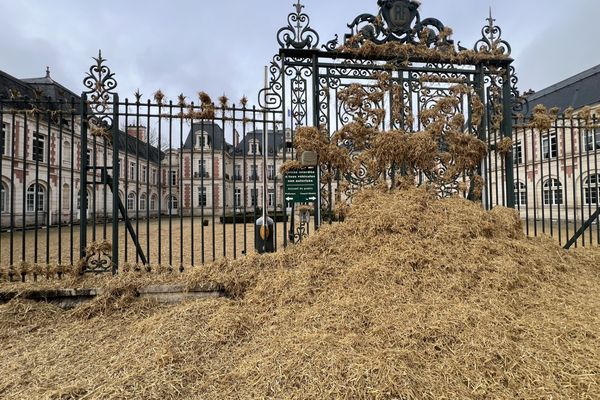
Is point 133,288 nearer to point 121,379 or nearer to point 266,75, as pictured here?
point 121,379

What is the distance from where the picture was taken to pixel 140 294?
364cm

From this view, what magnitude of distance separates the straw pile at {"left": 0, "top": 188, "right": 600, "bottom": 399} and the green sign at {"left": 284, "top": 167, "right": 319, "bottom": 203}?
1.98ft

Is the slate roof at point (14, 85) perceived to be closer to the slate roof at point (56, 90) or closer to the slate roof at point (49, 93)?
the slate roof at point (49, 93)

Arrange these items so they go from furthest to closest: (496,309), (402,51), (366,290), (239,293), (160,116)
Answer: (402,51) < (160,116) < (239,293) < (366,290) < (496,309)

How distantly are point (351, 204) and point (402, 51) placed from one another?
2.51m

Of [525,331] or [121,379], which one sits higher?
[525,331]

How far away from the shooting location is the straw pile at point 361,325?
6.90ft

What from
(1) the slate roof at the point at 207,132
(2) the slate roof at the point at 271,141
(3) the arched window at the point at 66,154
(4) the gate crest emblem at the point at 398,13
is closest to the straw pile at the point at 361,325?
(2) the slate roof at the point at 271,141

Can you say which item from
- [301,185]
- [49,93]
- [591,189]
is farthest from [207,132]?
[591,189]

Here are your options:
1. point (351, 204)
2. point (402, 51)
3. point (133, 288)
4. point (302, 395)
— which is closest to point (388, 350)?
point (302, 395)

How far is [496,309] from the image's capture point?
2.66 metres

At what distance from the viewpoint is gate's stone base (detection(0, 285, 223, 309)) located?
3.59 m

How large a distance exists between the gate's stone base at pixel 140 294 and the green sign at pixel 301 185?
1597 mm

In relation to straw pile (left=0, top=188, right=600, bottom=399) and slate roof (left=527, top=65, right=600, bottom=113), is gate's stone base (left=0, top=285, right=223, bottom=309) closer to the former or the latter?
straw pile (left=0, top=188, right=600, bottom=399)
